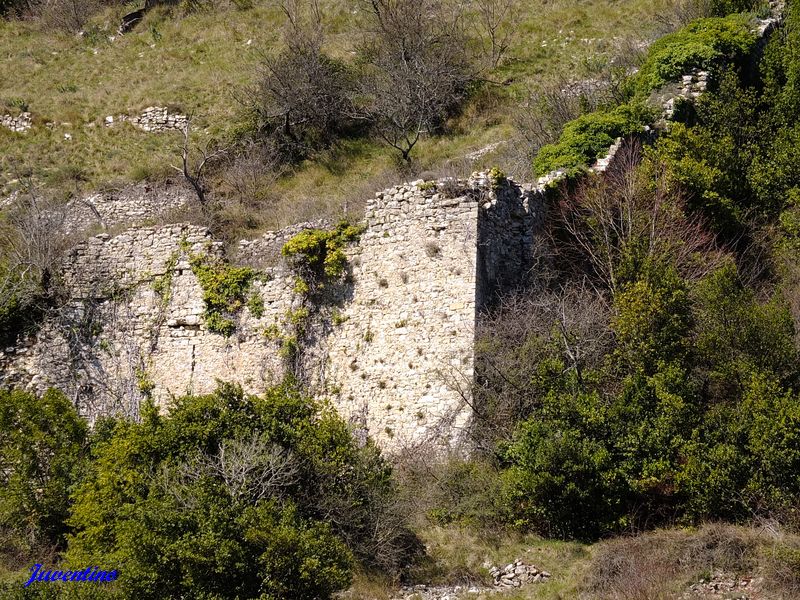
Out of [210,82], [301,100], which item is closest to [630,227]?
[301,100]

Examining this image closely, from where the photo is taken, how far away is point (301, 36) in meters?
33.1

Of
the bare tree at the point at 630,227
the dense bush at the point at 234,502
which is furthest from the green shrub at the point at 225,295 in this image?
the bare tree at the point at 630,227

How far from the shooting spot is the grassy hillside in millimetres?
27906

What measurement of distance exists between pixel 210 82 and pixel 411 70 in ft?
25.5

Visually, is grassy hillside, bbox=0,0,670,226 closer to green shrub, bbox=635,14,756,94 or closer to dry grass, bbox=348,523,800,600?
green shrub, bbox=635,14,756,94

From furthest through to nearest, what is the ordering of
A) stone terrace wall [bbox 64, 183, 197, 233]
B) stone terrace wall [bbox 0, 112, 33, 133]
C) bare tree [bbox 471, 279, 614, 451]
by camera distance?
stone terrace wall [bbox 0, 112, 33, 133], stone terrace wall [bbox 64, 183, 197, 233], bare tree [bbox 471, 279, 614, 451]

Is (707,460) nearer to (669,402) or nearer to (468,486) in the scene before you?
(669,402)

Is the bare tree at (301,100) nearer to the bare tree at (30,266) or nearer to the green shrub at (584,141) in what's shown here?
the bare tree at (30,266)

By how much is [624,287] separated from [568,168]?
383cm

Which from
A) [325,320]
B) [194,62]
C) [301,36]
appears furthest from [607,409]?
[194,62]
